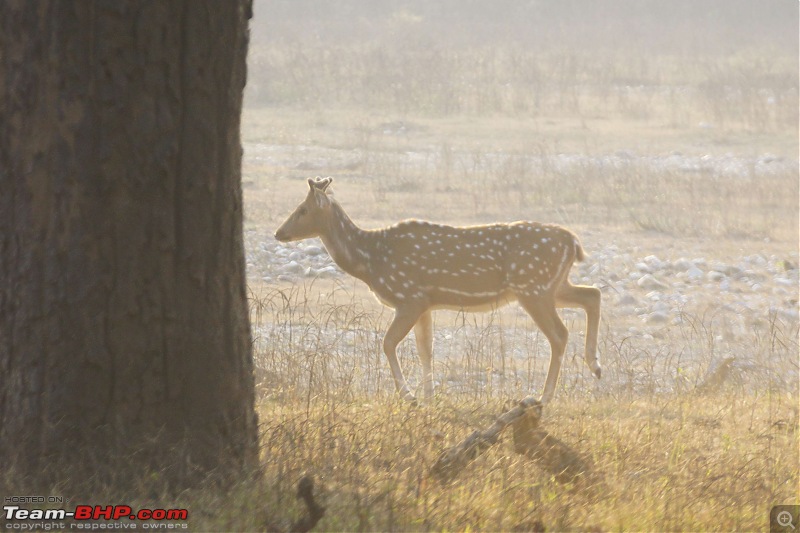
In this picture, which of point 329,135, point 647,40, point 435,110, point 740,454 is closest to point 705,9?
point 647,40

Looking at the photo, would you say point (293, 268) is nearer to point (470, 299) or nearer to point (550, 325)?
point (470, 299)

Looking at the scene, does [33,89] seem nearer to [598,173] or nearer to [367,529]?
[367,529]

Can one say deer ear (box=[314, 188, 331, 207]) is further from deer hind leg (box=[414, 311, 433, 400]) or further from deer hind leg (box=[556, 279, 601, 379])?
deer hind leg (box=[556, 279, 601, 379])

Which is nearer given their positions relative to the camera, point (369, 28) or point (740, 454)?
point (740, 454)

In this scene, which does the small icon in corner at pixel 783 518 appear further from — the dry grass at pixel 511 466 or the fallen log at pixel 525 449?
the fallen log at pixel 525 449

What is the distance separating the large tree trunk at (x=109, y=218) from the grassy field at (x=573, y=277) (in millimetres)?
528

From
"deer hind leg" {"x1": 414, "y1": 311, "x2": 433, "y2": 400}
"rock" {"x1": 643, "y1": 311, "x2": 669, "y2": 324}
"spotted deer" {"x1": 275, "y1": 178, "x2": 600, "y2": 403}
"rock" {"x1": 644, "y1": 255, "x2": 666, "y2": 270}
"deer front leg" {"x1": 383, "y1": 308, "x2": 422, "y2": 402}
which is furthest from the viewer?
"rock" {"x1": 644, "y1": 255, "x2": 666, "y2": 270}

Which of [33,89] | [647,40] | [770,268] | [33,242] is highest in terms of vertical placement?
[647,40]

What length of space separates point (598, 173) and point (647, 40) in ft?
62.7

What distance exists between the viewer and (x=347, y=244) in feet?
28.0

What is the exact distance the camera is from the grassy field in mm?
4645

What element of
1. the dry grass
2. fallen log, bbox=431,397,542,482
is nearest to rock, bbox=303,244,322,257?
the dry grass

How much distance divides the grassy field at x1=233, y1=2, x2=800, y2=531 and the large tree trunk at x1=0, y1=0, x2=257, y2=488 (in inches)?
20.8

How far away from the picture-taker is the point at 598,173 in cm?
1931
